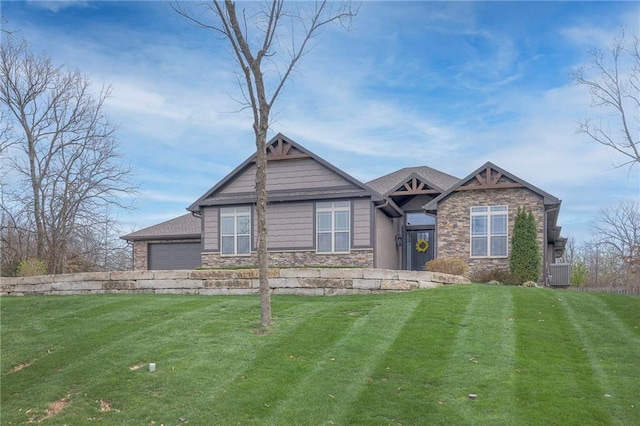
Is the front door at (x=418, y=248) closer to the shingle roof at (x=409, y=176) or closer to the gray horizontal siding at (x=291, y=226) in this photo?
the shingle roof at (x=409, y=176)

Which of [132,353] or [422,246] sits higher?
[422,246]

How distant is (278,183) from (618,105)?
13.5m

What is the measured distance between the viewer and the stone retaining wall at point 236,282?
12.8 m

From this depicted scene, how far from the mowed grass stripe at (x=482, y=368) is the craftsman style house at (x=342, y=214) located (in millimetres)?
8291

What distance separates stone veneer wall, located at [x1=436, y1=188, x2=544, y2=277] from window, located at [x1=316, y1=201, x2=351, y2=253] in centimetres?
334

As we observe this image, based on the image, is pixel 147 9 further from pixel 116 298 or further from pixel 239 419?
pixel 239 419

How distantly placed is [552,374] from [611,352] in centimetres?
154

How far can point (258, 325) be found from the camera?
9.19m

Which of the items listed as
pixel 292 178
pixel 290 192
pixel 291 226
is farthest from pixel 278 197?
pixel 291 226

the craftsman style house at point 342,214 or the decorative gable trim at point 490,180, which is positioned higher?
the decorative gable trim at point 490,180

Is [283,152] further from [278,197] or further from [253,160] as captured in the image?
[278,197]

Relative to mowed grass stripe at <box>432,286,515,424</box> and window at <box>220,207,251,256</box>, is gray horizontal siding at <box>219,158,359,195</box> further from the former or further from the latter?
mowed grass stripe at <box>432,286,515,424</box>

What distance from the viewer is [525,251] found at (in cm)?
1745

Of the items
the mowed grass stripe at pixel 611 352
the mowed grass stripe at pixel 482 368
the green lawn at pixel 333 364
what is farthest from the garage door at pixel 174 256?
the mowed grass stripe at pixel 611 352
